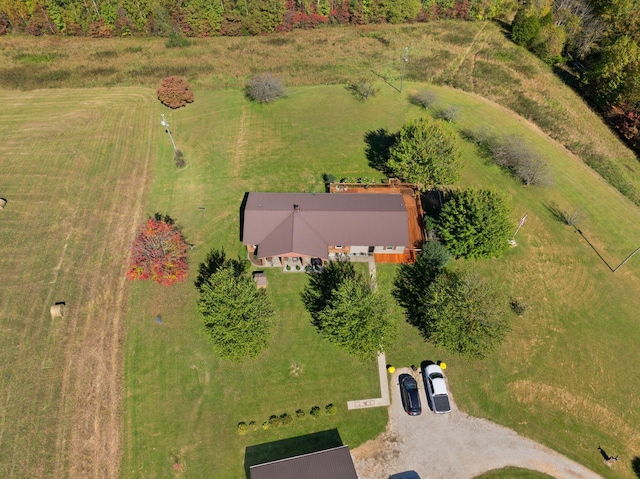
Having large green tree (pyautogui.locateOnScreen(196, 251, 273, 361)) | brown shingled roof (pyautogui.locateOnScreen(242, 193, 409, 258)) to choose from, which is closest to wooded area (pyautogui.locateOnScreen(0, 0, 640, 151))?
brown shingled roof (pyautogui.locateOnScreen(242, 193, 409, 258))

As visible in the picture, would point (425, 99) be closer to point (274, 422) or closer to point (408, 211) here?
point (408, 211)

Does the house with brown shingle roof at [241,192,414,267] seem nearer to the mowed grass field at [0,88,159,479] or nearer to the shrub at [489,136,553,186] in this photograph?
the mowed grass field at [0,88,159,479]

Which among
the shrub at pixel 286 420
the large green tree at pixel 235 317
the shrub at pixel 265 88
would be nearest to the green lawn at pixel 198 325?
the shrub at pixel 286 420

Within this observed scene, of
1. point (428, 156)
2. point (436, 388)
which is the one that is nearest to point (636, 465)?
point (436, 388)

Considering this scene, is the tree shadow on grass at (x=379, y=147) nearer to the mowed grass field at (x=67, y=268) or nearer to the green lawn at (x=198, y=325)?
the green lawn at (x=198, y=325)

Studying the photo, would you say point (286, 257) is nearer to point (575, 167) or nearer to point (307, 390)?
point (307, 390)

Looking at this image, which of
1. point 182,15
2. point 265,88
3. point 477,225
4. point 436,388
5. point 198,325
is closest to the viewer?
point 436,388
